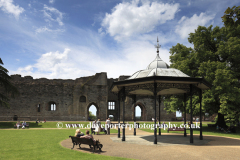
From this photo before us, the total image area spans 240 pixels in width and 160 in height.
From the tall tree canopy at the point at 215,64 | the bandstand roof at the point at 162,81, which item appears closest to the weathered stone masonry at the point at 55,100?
the tall tree canopy at the point at 215,64

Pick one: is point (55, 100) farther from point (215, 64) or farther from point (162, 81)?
point (162, 81)

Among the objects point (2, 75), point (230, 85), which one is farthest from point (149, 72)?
point (2, 75)

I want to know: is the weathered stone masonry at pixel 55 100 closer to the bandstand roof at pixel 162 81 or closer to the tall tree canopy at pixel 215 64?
the tall tree canopy at pixel 215 64

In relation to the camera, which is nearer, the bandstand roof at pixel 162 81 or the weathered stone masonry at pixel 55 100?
the bandstand roof at pixel 162 81

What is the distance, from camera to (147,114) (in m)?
43.3

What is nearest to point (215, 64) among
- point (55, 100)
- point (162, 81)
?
point (162, 81)

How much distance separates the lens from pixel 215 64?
21.5m

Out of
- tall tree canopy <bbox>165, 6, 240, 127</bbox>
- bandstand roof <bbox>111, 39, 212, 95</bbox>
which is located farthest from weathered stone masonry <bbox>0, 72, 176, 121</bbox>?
bandstand roof <bbox>111, 39, 212, 95</bbox>

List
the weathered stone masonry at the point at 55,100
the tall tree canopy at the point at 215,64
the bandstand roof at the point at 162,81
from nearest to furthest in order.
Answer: the bandstand roof at the point at 162,81 → the tall tree canopy at the point at 215,64 → the weathered stone masonry at the point at 55,100

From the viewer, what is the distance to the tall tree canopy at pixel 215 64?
66.1ft

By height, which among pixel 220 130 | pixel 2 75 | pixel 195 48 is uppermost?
pixel 195 48

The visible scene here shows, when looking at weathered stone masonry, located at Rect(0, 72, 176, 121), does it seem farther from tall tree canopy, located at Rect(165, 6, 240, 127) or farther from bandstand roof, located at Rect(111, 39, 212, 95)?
bandstand roof, located at Rect(111, 39, 212, 95)

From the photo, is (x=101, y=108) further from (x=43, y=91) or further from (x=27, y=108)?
(x=27, y=108)

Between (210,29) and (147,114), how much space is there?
2390cm
